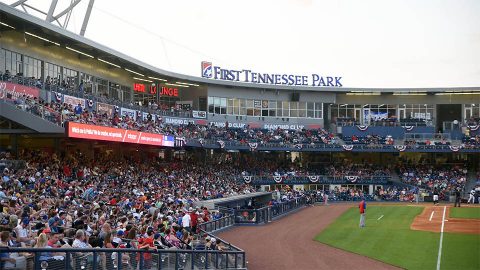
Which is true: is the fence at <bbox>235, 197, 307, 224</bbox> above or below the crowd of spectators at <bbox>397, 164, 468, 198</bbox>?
below

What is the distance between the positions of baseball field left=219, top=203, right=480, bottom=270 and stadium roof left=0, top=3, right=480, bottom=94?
1669 cm

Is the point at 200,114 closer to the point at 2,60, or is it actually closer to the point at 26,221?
the point at 2,60

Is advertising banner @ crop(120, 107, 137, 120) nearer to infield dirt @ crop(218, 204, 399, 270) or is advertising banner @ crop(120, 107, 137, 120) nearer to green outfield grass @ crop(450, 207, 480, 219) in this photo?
infield dirt @ crop(218, 204, 399, 270)

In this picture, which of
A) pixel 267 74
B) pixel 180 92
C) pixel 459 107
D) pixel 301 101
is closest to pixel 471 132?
pixel 459 107

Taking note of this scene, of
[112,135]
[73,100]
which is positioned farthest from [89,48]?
[112,135]

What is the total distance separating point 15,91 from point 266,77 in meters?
41.5

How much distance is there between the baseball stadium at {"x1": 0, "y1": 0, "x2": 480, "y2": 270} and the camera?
18.9m

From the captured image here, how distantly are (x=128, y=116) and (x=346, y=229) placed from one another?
22.0 metres

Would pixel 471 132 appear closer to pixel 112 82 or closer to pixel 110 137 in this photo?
pixel 112 82

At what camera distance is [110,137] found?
38000mm

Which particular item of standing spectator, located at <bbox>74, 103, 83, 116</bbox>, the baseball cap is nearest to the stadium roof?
standing spectator, located at <bbox>74, 103, 83, 116</bbox>

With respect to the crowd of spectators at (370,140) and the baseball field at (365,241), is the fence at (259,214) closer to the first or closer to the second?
the baseball field at (365,241)

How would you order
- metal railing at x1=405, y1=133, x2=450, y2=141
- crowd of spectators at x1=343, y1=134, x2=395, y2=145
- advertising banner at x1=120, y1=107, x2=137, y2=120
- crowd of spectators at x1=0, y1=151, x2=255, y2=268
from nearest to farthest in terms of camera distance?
crowd of spectators at x1=0, y1=151, x2=255, y2=268
advertising banner at x1=120, y1=107, x2=137, y2=120
crowd of spectators at x1=343, y1=134, x2=395, y2=145
metal railing at x1=405, y1=133, x2=450, y2=141

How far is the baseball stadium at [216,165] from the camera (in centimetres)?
1889
